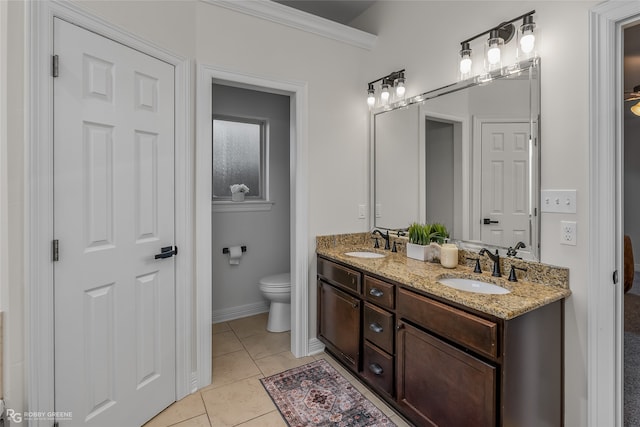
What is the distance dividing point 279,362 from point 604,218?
2.23m

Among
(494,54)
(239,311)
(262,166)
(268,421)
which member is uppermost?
(494,54)

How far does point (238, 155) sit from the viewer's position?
348cm

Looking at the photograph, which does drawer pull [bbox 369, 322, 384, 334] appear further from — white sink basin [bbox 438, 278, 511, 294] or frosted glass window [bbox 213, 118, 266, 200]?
frosted glass window [bbox 213, 118, 266, 200]

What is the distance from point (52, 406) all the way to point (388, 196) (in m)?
2.41

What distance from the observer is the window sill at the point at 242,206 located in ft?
10.5

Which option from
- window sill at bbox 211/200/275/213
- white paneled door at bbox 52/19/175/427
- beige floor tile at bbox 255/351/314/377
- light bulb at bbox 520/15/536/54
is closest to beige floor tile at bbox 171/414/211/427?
white paneled door at bbox 52/19/175/427

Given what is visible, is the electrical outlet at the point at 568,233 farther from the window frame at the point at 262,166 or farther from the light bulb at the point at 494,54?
the window frame at the point at 262,166

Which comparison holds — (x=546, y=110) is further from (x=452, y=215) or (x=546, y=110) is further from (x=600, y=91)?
(x=452, y=215)

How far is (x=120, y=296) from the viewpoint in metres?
1.69

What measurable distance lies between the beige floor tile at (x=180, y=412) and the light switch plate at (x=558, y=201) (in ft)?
7.40

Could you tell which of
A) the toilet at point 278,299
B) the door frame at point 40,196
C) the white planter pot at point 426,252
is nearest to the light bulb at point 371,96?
the white planter pot at point 426,252

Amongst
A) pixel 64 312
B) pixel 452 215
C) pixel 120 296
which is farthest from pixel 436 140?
pixel 64 312

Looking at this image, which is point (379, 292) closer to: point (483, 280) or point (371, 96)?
point (483, 280)

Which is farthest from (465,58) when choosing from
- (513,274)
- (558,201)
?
(513,274)
